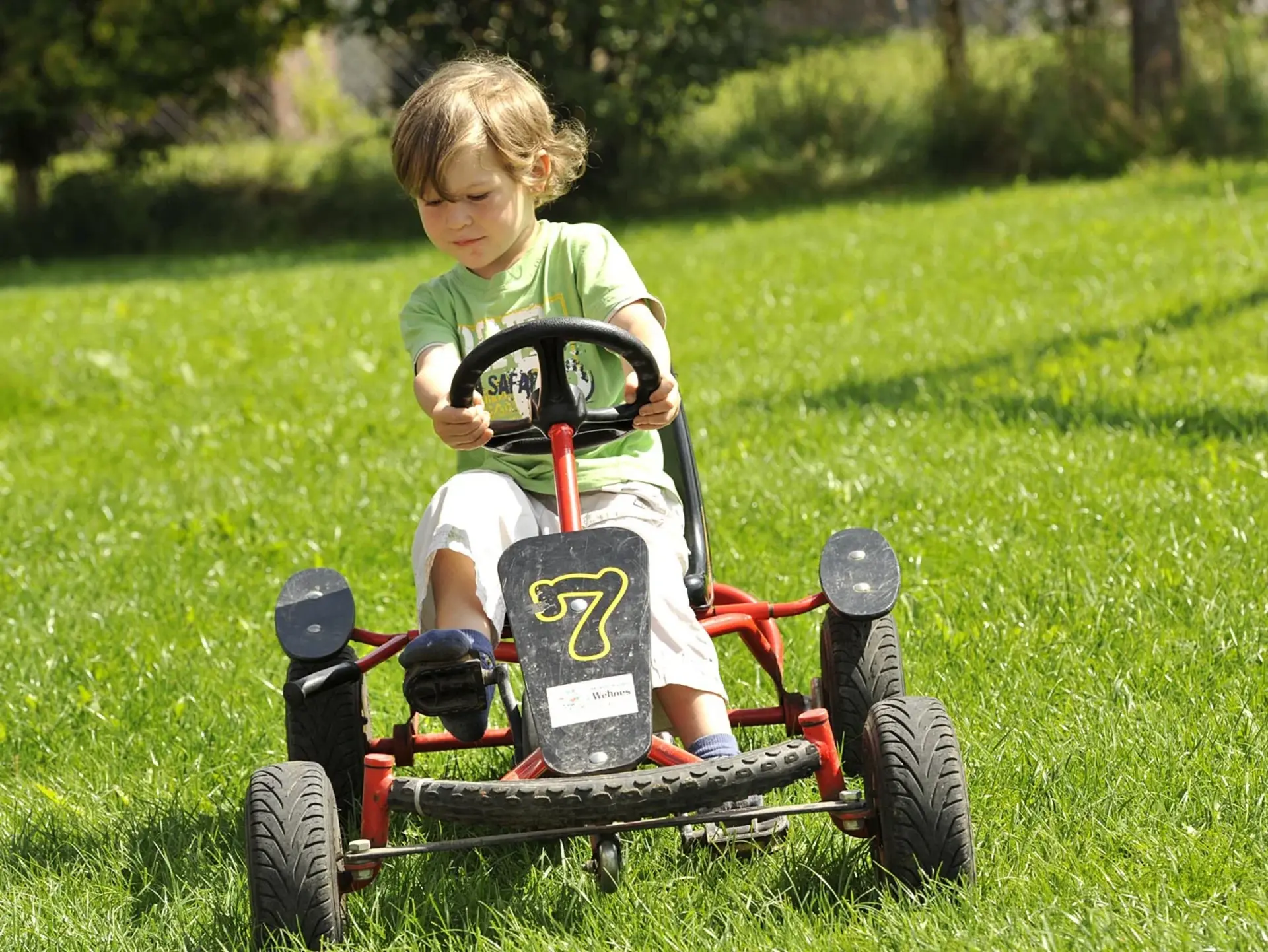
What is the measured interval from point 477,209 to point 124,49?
1232 cm

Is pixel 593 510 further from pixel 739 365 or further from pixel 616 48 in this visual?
pixel 616 48

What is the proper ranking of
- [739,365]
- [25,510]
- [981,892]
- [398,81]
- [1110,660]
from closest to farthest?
[981,892] → [1110,660] → [25,510] → [739,365] → [398,81]

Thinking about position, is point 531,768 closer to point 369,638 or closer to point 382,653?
point 382,653

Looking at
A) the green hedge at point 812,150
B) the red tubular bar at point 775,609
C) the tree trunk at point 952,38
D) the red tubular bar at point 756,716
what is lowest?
the red tubular bar at point 756,716

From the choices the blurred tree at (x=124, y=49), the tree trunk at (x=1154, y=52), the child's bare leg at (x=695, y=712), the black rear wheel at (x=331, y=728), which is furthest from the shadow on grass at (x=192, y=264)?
the child's bare leg at (x=695, y=712)

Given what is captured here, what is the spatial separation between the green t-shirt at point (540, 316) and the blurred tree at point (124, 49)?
39.7 ft

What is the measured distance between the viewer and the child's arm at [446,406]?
265 centimetres

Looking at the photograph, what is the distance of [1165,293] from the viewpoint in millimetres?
7047

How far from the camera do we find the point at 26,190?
15.9m

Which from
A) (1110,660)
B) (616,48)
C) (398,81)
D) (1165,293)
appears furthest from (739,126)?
(1110,660)

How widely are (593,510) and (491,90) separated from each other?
2.67ft

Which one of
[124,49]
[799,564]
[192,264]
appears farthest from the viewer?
[124,49]

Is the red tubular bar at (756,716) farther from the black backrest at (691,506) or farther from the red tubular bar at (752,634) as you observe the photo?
the black backrest at (691,506)

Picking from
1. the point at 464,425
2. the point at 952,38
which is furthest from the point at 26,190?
the point at 464,425
